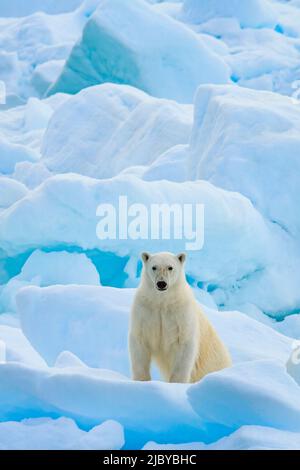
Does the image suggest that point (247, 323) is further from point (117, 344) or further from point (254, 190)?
point (254, 190)

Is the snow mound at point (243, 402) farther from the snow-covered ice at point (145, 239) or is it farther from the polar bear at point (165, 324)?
the polar bear at point (165, 324)

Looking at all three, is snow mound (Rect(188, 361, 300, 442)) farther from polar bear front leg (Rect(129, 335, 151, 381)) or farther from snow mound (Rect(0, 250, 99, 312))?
snow mound (Rect(0, 250, 99, 312))

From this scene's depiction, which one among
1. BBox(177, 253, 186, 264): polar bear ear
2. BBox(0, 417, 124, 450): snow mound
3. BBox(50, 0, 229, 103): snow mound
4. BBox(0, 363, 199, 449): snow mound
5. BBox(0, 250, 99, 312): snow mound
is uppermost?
BBox(50, 0, 229, 103): snow mound

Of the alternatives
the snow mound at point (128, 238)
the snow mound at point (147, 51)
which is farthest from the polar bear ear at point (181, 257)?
the snow mound at point (147, 51)

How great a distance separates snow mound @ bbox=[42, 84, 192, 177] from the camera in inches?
397

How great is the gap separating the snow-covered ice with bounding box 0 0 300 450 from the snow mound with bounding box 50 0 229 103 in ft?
0.09

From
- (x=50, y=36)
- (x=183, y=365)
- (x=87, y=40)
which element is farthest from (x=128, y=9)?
(x=183, y=365)

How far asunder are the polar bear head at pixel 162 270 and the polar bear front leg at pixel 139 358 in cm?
23

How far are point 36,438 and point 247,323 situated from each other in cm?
243

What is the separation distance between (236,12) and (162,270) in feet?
55.1

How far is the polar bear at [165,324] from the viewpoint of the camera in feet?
10.3

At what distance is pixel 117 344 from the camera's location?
4.28 meters

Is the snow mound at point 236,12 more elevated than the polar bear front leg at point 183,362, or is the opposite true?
the snow mound at point 236,12

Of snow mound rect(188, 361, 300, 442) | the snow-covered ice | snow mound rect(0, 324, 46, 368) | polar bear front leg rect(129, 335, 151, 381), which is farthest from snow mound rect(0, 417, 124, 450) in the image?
snow mound rect(0, 324, 46, 368)
